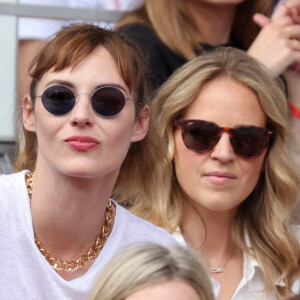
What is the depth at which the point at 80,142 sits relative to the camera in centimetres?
294

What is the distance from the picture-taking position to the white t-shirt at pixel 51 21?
442cm

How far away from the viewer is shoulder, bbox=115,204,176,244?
326 centimetres

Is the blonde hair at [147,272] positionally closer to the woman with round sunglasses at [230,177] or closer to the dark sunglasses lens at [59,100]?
the dark sunglasses lens at [59,100]

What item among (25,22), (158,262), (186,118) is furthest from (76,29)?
(25,22)

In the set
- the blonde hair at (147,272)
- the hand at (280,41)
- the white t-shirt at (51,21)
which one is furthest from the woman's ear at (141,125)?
the white t-shirt at (51,21)

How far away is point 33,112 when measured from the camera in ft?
10.3

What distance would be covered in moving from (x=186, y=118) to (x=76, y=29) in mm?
676

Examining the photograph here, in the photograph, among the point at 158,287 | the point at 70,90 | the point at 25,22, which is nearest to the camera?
the point at 158,287

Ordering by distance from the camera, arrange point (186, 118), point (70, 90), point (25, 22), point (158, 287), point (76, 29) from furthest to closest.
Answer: point (25, 22), point (186, 118), point (76, 29), point (70, 90), point (158, 287)

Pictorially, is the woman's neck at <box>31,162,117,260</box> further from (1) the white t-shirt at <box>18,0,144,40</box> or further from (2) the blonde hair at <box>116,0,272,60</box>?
(1) the white t-shirt at <box>18,0,144,40</box>

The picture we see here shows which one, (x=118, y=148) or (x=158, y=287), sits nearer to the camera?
(x=158, y=287)

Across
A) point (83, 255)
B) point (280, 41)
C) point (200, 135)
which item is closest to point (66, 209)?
point (83, 255)

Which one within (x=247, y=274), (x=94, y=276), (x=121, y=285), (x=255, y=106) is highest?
(x=121, y=285)

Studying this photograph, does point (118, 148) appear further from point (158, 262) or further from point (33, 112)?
point (158, 262)
